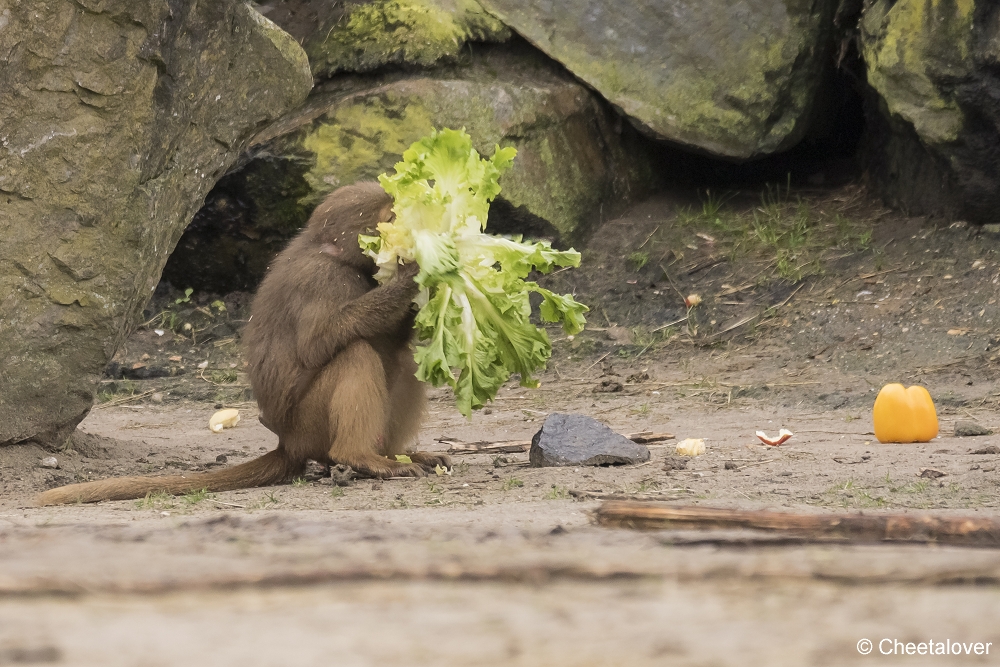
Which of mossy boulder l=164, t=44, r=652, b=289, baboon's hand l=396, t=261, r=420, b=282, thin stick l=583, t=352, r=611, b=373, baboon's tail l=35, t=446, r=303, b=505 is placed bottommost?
baboon's tail l=35, t=446, r=303, b=505

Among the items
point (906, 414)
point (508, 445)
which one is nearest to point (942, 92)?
point (906, 414)

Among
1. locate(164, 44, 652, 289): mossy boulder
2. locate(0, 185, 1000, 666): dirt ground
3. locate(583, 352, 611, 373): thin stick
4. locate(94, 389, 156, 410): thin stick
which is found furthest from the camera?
locate(164, 44, 652, 289): mossy boulder

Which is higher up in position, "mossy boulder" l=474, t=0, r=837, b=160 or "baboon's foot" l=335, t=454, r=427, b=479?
"mossy boulder" l=474, t=0, r=837, b=160

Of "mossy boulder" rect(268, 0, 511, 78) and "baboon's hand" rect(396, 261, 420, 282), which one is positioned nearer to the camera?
"baboon's hand" rect(396, 261, 420, 282)

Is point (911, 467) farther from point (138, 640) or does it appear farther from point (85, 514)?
point (138, 640)

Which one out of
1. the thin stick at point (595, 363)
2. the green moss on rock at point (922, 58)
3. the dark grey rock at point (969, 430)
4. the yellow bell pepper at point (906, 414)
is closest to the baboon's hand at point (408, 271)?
the yellow bell pepper at point (906, 414)

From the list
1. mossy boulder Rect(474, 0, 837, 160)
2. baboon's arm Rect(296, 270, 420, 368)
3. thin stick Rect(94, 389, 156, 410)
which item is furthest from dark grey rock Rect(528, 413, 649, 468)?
mossy boulder Rect(474, 0, 837, 160)

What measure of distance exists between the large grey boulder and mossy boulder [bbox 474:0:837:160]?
12.7 ft

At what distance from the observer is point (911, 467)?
464 cm

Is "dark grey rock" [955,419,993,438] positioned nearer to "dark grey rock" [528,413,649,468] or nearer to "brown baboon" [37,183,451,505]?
"dark grey rock" [528,413,649,468]

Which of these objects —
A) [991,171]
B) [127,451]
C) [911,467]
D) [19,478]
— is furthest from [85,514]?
[991,171]

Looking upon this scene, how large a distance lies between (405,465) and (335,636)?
10.6ft

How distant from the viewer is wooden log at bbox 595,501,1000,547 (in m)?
2.72

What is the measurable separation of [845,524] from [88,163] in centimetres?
380
